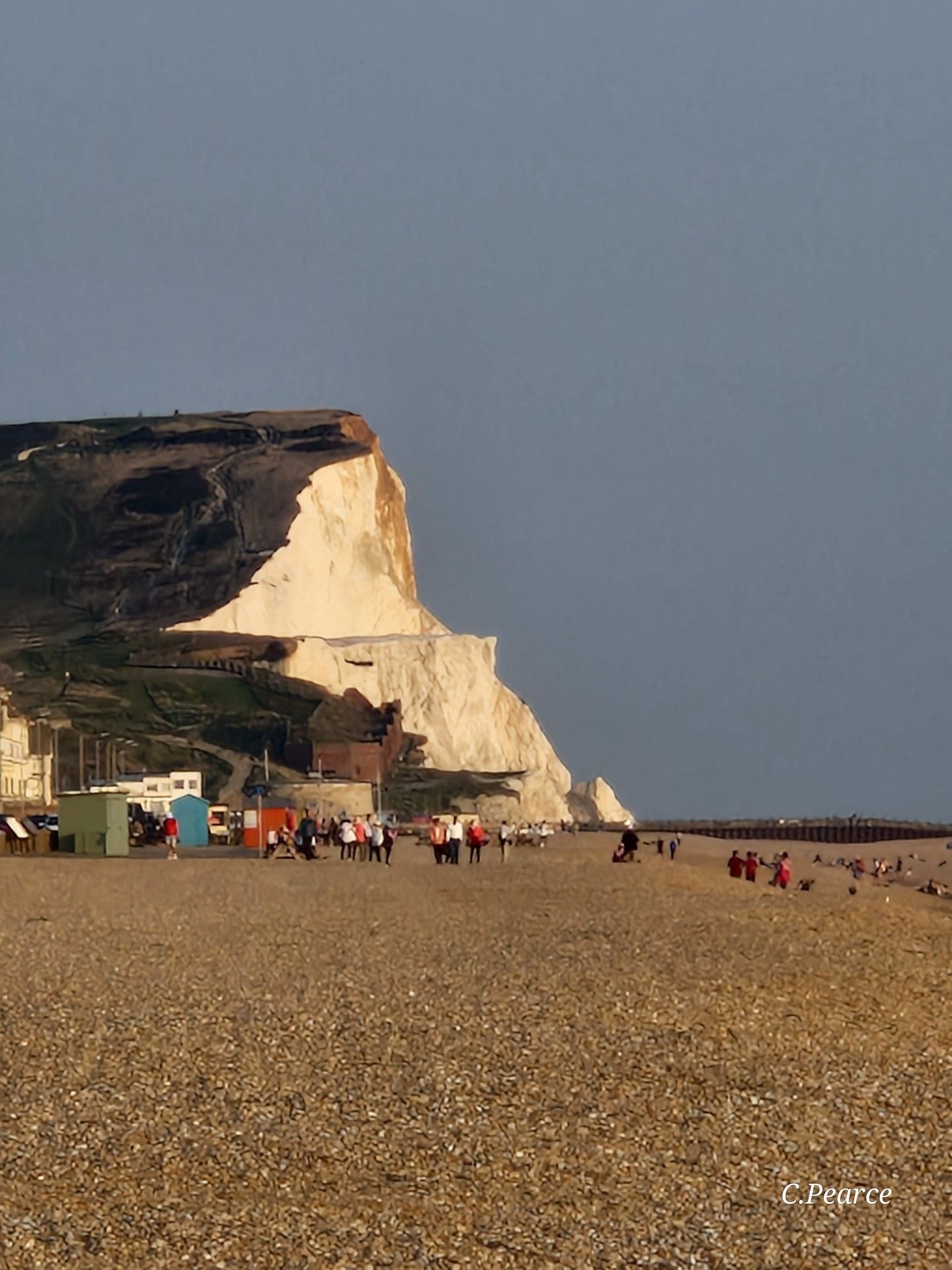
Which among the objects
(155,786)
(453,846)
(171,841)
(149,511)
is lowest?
(453,846)

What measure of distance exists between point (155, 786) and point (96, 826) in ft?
78.2

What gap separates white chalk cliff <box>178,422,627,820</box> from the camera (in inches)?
3401

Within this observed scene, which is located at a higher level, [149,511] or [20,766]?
[149,511]

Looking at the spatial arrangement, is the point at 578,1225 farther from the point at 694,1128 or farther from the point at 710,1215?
the point at 694,1128

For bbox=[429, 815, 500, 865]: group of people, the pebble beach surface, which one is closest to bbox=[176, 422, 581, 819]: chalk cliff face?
bbox=[429, 815, 500, 865]: group of people

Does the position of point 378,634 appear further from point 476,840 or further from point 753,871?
point 753,871

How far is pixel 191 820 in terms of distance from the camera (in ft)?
149

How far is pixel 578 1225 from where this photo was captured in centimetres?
677

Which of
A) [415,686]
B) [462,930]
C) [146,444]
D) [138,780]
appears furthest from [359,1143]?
[146,444]

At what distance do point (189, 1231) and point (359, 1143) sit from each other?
51.9 inches

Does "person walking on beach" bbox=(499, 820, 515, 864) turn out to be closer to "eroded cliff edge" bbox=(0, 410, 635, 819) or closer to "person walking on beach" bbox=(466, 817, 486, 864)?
"person walking on beach" bbox=(466, 817, 486, 864)

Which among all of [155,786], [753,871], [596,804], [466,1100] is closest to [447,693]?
[596,804]

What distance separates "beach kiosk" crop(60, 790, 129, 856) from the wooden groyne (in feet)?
161

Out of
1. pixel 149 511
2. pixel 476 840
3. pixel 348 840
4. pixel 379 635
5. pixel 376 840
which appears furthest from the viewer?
pixel 149 511
